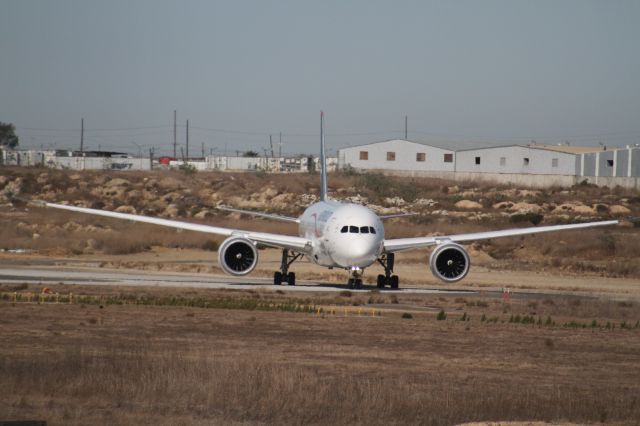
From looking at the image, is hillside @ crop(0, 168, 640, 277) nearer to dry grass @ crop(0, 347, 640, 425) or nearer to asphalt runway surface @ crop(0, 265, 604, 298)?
asphalt runway surface @ crop(0, 265, 604, 298)

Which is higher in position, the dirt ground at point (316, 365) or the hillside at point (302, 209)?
the hillside at point (302, 209)

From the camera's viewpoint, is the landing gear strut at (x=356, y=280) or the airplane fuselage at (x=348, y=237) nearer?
the airplane fuselage at (x=348, y=237)

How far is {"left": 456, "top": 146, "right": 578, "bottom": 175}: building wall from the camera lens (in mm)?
112562

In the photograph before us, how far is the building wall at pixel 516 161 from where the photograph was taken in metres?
113

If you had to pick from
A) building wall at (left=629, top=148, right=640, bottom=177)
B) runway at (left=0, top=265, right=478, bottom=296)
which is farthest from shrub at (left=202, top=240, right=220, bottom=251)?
building wall at (left=629, top=148, right=640, bottom=177)

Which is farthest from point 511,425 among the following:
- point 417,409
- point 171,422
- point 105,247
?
point 105,247

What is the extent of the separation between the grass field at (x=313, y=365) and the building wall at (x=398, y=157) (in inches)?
3317

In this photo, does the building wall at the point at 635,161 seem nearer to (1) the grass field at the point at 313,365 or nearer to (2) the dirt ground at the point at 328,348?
(2) the dirt ground at the point at 328,348

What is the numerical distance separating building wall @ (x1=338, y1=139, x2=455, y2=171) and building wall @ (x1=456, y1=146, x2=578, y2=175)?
6.01 ft

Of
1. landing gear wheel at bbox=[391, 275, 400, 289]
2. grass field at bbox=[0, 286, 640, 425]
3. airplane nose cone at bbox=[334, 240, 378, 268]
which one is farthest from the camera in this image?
landing gear wheel at bbox=[391, 275, 400, 289]

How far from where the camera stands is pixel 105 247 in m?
60.0

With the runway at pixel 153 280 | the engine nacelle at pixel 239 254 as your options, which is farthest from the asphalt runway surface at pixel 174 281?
the engine nacelle at pixel 239 254

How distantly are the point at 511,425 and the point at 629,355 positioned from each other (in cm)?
986

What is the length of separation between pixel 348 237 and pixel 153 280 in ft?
24.9
